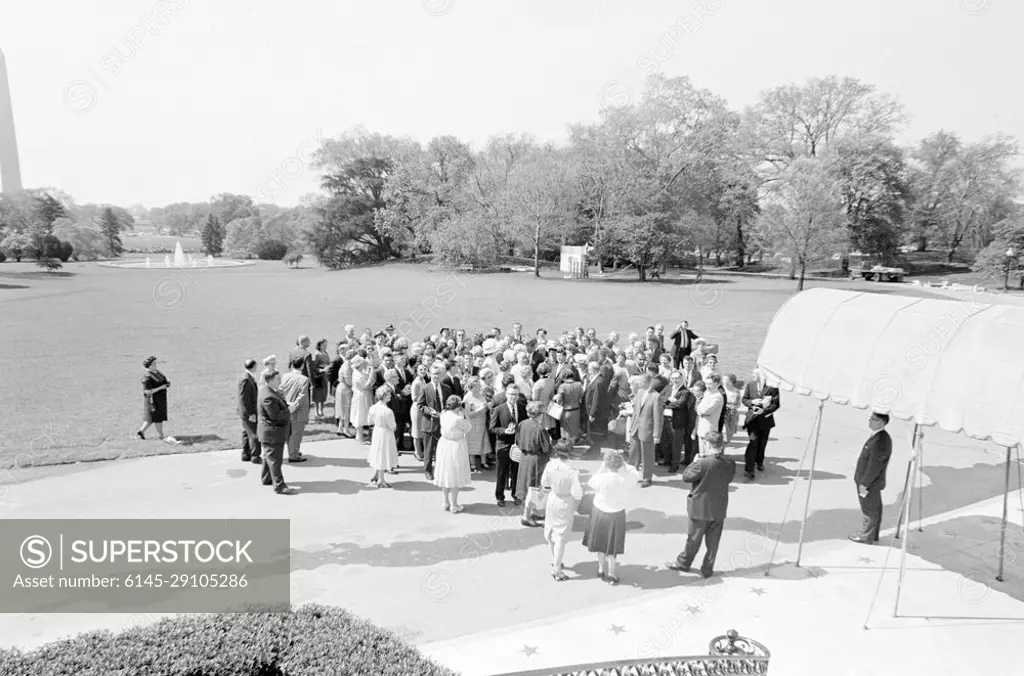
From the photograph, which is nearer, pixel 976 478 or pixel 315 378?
pixel 976 478

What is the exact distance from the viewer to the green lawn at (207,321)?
46.7 ft

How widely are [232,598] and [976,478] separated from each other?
1305cm

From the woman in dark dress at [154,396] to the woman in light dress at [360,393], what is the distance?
3614 mm

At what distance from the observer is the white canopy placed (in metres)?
6.48

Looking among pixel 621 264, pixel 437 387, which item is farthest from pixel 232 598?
pixel 621 264

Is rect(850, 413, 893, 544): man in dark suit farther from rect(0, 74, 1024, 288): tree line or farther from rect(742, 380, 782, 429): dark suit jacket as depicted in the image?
rect(0, 74, 1024, 288): tree line

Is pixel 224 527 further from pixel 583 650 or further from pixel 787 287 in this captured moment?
pixel 787 287

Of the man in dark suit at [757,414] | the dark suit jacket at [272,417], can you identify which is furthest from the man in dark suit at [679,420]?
the dark suit jacket at [272,417]

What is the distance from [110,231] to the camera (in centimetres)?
8481

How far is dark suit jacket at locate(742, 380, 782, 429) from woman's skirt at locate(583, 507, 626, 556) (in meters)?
4.52

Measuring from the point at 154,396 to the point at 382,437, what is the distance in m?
5.42

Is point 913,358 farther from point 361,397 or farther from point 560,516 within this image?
point 361,397

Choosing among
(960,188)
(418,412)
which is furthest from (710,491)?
(960,188)

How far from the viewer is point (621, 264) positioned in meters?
65.6
